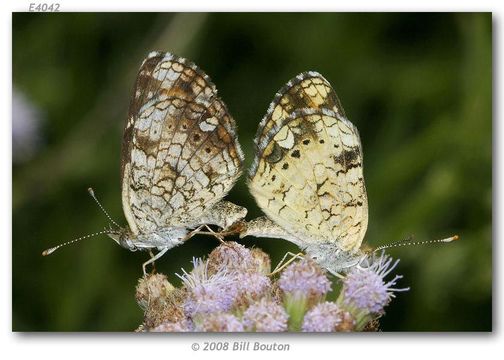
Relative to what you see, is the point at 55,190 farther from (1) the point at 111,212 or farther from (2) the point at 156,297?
(2) the point at 156,297

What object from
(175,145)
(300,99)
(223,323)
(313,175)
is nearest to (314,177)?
(313,175)

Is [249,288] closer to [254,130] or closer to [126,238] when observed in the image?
[126,238]

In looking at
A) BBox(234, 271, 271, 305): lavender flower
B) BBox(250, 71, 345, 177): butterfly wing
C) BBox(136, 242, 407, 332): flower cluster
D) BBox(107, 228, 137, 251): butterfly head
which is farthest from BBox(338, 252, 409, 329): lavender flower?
BBox(107, 228, 137, 251): butterfly head

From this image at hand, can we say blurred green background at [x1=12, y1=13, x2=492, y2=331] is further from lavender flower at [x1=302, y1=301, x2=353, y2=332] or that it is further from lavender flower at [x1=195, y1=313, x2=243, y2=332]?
lavender flower at [x1=195, y1=313, x2=243, y2=332]

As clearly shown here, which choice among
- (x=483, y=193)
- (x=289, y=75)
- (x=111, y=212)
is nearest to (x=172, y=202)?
(x=111, y=212)

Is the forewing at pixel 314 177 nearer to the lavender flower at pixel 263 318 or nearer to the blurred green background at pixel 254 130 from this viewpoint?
the lavender flower at pixel 263 318
